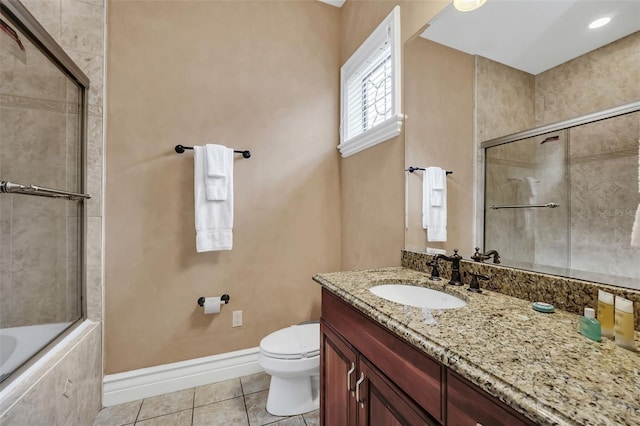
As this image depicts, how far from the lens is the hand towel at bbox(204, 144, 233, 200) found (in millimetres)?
1792

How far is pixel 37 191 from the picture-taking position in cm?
132

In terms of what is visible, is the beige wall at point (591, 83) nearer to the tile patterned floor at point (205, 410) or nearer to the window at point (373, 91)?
the window at point (373, 91)

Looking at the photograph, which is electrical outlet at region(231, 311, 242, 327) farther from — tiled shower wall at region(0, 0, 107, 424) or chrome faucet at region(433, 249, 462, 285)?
chrome faucet at region(433, 249, 462, 285)

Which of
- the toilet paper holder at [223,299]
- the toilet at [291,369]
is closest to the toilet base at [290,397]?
the toilet at [291,369]

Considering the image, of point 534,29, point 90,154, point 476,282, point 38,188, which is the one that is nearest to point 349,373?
point 476,282

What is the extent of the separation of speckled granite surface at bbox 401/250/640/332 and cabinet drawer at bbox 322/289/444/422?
0.53m

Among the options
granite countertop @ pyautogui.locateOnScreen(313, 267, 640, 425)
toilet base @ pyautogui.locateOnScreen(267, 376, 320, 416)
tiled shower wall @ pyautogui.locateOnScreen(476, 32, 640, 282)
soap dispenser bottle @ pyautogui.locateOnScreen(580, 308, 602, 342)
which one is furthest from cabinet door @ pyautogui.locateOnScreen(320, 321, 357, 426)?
tiled shower wall @ pyautogui.locateOnScreen(476, 32, 640, 282)

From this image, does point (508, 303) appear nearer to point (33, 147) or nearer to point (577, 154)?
point (577, 154)

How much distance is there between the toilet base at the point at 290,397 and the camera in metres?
1.56

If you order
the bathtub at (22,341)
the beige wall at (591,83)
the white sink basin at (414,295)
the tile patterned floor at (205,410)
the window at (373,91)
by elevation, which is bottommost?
the tile patterned floor at (205,410)

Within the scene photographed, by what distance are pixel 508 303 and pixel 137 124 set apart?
2188mm

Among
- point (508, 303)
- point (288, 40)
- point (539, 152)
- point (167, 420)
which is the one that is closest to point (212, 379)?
point (167, 420)

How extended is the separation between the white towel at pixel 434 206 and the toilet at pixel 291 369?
3.02ft

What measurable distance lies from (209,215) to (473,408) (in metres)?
1.68
